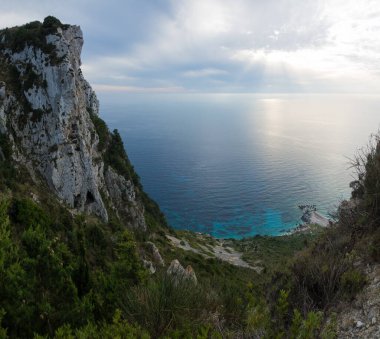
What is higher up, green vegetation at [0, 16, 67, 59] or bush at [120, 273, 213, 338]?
green vegetation at [0, 16, 67, 59]

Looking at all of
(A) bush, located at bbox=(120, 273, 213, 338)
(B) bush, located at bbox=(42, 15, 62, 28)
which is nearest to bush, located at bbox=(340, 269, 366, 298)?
(A) bush, located at bbox=(120, 273, 213, 338)

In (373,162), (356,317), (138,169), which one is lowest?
(138,169)

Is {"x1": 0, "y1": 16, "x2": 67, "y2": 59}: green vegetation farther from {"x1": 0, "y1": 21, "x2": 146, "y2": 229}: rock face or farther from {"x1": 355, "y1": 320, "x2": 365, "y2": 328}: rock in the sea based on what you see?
{"x1": 355, "y1": 320, "x2": 365, "y2": 328}: rock in the sea

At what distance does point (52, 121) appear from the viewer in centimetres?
3209

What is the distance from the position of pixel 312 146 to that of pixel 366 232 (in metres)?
188

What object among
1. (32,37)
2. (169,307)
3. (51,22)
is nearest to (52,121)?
(32,37)

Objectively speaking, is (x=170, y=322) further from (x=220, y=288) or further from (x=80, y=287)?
(x=80, y=287)

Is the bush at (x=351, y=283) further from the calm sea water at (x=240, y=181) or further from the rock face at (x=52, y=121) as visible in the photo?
the calm sea water at (x=240, y=181)

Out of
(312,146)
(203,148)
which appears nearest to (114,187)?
(203,148)

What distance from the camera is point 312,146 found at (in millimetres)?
180750

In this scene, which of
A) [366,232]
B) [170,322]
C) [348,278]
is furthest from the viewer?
[366,232]

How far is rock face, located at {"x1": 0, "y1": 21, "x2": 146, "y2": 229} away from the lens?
100 ft

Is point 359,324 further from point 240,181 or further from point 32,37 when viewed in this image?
point 240,181

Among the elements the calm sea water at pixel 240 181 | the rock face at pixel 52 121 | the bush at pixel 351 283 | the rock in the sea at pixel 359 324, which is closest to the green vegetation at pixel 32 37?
the rock face at pixel 52 121
